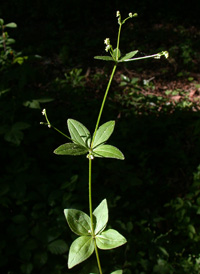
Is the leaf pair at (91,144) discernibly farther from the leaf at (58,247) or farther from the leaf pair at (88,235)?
the leaf at (58,247)

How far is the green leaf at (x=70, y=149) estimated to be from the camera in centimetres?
100

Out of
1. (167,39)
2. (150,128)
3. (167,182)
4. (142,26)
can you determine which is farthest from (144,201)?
(142,26)

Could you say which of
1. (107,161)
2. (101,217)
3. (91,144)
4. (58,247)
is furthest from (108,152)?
(107,161)

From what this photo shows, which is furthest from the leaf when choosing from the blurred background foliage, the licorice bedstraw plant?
the licorice bedstraw plant

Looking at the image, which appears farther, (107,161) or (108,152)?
(107,161)

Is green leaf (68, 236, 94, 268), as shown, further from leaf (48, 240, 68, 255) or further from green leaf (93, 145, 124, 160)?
leaf (48, 240, 68, 255)

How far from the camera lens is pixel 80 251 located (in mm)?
1062

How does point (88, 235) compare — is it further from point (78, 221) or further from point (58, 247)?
point (58, 247)

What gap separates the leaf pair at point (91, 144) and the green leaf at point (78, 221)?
257mm

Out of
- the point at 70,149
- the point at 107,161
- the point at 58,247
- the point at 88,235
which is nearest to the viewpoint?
the point at 70,149

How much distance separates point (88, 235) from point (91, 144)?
36cm

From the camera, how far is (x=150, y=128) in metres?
3.86

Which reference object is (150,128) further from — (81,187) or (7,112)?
(7,112)

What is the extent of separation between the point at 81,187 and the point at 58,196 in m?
0.26
